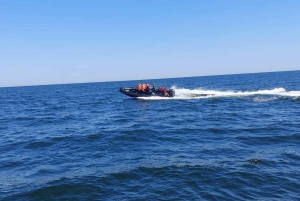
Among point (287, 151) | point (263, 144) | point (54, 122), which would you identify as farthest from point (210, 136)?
point (54, 122)

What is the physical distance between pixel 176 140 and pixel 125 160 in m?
4.28

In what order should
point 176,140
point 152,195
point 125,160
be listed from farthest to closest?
1. point 176,140
2. point 125,160
3. point 152,195

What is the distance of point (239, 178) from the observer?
966 cm

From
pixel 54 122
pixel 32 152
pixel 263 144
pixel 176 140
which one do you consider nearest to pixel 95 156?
pixel 32 152

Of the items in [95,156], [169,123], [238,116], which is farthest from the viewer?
[238,116]

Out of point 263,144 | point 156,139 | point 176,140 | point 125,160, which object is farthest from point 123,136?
point 263,144

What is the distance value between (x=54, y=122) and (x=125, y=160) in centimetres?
1371

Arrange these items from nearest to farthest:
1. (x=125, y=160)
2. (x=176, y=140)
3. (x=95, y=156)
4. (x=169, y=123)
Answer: (x=125, y=160) → (x=95, y=156) → (x=176, y=140) → (x=169, y=123)

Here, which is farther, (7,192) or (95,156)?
(95,156)

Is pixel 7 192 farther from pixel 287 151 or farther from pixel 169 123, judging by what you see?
pixel 169 123

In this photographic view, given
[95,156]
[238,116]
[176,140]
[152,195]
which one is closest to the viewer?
[152,195]

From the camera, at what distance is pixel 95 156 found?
13.0 meters

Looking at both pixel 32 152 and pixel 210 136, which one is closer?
pixel 32 152

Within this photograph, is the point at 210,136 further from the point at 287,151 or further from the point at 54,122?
the point at 54,122
